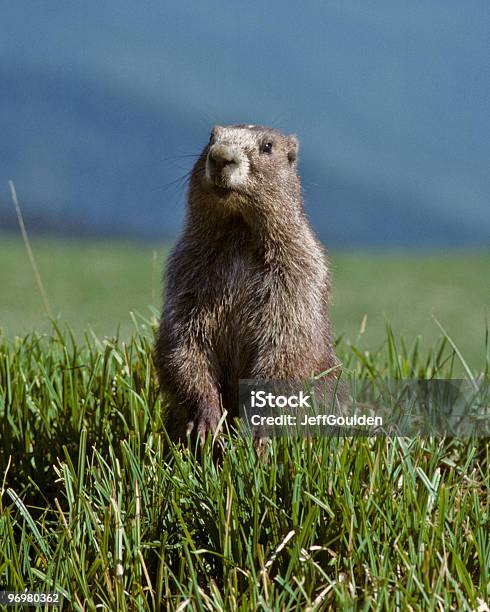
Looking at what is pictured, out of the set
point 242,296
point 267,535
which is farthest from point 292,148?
point 267,535

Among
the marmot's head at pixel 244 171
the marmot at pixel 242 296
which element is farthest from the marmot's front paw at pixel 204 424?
the marmot's head at pixel 244 171

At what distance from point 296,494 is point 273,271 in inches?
35.7

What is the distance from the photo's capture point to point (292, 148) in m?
3.53

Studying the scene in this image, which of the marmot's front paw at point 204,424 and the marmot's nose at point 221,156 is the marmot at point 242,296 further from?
the marmot's nose at point 221,156

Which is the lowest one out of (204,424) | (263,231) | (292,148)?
(204,424)

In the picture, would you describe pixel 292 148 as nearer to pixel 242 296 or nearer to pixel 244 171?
pixel 244 171

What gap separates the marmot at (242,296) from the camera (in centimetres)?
333

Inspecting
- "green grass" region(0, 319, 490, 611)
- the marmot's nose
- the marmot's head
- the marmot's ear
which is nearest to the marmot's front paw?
"green grass" region(0, 319, 490, 611)

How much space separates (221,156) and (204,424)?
0.93 metres

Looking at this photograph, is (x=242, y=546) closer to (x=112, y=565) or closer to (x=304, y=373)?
(x=112, y=565)

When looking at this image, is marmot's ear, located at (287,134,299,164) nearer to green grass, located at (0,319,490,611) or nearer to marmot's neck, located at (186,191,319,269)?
marmot's neck, located at (186,191,319,269)

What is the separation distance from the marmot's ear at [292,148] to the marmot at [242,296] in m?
0.05

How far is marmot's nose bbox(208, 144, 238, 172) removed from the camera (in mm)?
3135

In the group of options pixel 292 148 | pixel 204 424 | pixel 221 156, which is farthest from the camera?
pixel 292 148
